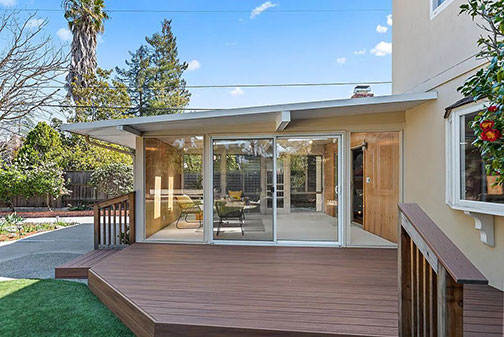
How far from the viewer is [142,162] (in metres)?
5.20

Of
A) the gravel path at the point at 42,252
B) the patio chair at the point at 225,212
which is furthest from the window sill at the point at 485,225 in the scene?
the gravel path at the point at 42,252

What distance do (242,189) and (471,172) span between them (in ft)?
10.7

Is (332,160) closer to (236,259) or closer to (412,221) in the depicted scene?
(236,259)

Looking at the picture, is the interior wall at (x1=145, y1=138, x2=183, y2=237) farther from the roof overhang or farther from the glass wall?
the roof overhang

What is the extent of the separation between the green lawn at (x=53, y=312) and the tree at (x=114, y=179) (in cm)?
745

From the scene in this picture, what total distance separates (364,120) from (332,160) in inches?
33.2

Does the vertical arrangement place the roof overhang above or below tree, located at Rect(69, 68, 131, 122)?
below

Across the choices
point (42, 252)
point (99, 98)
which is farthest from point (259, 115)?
point (99, 98)

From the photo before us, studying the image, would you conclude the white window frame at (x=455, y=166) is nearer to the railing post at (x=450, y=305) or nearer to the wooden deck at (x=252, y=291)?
the wooden deck at (x=252, y=291)

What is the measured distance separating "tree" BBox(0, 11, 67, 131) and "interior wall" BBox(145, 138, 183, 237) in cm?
361

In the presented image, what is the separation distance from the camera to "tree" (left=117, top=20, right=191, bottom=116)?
17062 millimetres

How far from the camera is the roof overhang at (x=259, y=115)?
3799 millimetres

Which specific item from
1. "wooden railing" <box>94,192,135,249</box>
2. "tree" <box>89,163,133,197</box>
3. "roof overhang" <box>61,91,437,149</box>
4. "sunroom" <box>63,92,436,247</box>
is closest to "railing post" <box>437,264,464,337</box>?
"roof overhang" <box>61,91,437,149</box>

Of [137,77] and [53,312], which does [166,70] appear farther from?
[53,312]
